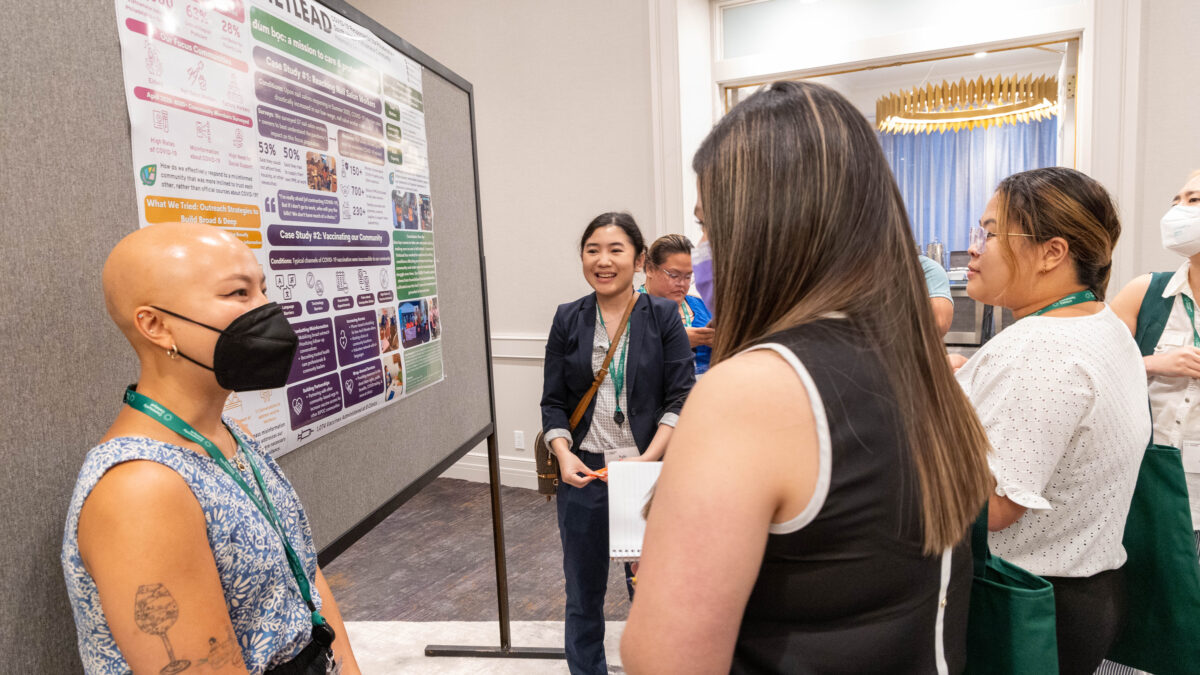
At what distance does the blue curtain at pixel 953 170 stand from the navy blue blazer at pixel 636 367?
7.35 feet

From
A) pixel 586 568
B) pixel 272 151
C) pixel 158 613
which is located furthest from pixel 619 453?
pixel 158 613

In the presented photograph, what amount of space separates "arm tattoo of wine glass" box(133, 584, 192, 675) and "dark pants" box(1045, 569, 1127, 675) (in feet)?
4.36

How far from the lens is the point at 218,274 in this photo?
895 millimetres

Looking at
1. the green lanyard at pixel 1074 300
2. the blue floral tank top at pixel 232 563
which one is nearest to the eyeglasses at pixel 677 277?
the green lanyard at pixel 1074 300

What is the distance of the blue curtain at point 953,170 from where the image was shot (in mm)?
3879

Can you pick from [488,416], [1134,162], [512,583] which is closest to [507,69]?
[488,416]

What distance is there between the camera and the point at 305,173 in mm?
1456

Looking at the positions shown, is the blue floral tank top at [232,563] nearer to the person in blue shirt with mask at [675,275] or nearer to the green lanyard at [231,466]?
the green lanyard at [231,466]

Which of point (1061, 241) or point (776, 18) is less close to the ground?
point (776, 18)

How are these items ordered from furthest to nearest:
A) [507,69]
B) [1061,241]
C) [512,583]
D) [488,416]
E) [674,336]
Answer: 1. [507,69]
2. [512,583]
3. [488,416]
4. [674,336]
5. [1061,241]

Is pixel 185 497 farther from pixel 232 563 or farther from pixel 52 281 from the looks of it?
pixel 52 281

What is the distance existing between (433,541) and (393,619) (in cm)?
79

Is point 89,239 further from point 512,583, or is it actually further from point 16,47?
point 512,583

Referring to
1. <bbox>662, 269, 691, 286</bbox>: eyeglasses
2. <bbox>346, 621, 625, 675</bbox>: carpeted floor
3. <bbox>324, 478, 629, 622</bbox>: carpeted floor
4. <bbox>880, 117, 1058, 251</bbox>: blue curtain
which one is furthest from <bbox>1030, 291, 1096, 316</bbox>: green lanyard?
<bbox>880, 117, 1058, 251</bbox>: blue curtain
